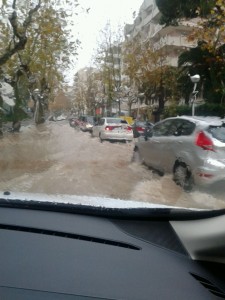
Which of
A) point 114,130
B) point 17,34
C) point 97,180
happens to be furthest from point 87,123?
point 97,180

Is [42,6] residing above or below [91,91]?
above

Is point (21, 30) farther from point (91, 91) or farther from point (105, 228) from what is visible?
point (91, 91)

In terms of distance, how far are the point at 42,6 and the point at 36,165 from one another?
27.3ft

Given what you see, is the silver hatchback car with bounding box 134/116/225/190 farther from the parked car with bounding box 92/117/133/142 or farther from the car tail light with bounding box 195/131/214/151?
the parked car with bounding box 92/117/133/142

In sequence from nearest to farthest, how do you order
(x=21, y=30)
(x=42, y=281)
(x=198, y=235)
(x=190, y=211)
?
(x=42, y=281), (x=198, y=235), (x=190, y=211), (x=21, y=30)

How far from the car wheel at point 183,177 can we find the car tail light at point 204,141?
0.46m

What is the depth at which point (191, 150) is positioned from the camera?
297 inches

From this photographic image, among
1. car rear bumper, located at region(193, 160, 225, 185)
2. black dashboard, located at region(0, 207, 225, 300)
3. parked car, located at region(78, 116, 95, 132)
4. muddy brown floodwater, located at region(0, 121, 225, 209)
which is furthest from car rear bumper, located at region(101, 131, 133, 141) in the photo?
black dashboard, located at region(0, 207, 225, 300)

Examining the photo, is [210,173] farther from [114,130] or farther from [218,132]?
[114,130]

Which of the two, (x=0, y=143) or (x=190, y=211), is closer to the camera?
(x=190, y=211)

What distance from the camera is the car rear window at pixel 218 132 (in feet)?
23.6

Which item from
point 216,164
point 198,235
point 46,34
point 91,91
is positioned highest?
point 46,34

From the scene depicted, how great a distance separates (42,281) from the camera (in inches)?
67.2

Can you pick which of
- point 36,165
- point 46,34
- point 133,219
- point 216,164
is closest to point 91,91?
point 46,34
